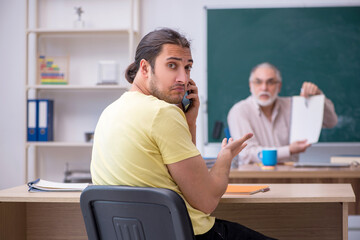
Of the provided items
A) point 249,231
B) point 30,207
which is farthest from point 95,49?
point 249,231

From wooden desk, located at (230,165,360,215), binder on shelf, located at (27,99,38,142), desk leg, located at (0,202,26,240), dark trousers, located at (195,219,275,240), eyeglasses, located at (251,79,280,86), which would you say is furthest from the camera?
binder on shelf, located at (27,99,38,142)

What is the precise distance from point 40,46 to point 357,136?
115 inches

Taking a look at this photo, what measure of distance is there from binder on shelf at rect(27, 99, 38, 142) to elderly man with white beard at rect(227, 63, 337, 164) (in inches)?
65.5

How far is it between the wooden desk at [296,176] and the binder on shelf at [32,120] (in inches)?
79.3

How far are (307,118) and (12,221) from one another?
2.09 metres

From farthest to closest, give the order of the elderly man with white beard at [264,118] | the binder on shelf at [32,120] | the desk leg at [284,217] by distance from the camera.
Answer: the binder on shelf at [32,120] < the elderly man with white beard at [264,118] < the desk leg at [284,217]

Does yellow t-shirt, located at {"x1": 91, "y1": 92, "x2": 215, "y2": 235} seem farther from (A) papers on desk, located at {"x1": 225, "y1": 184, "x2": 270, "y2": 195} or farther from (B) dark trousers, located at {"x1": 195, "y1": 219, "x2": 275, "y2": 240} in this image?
(A) papers on desk, located at {"x1": 225, "y1": 184, "x2": 270, "y2": 195}

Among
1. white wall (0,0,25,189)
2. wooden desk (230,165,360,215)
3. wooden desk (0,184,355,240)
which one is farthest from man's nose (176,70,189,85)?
white wall (0,0,25,189)

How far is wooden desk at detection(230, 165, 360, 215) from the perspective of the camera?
8.67 feet

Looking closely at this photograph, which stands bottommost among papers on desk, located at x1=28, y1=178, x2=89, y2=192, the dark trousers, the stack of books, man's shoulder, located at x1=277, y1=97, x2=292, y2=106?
the dark trousers

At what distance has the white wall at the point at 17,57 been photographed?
417 cm

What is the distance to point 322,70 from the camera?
159 inches

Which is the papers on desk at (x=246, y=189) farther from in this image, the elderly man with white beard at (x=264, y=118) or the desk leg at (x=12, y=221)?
the elderly man with white beard at (x=264, y=118)

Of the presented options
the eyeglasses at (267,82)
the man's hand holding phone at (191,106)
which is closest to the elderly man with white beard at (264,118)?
the eyeglasses at (267,82)
